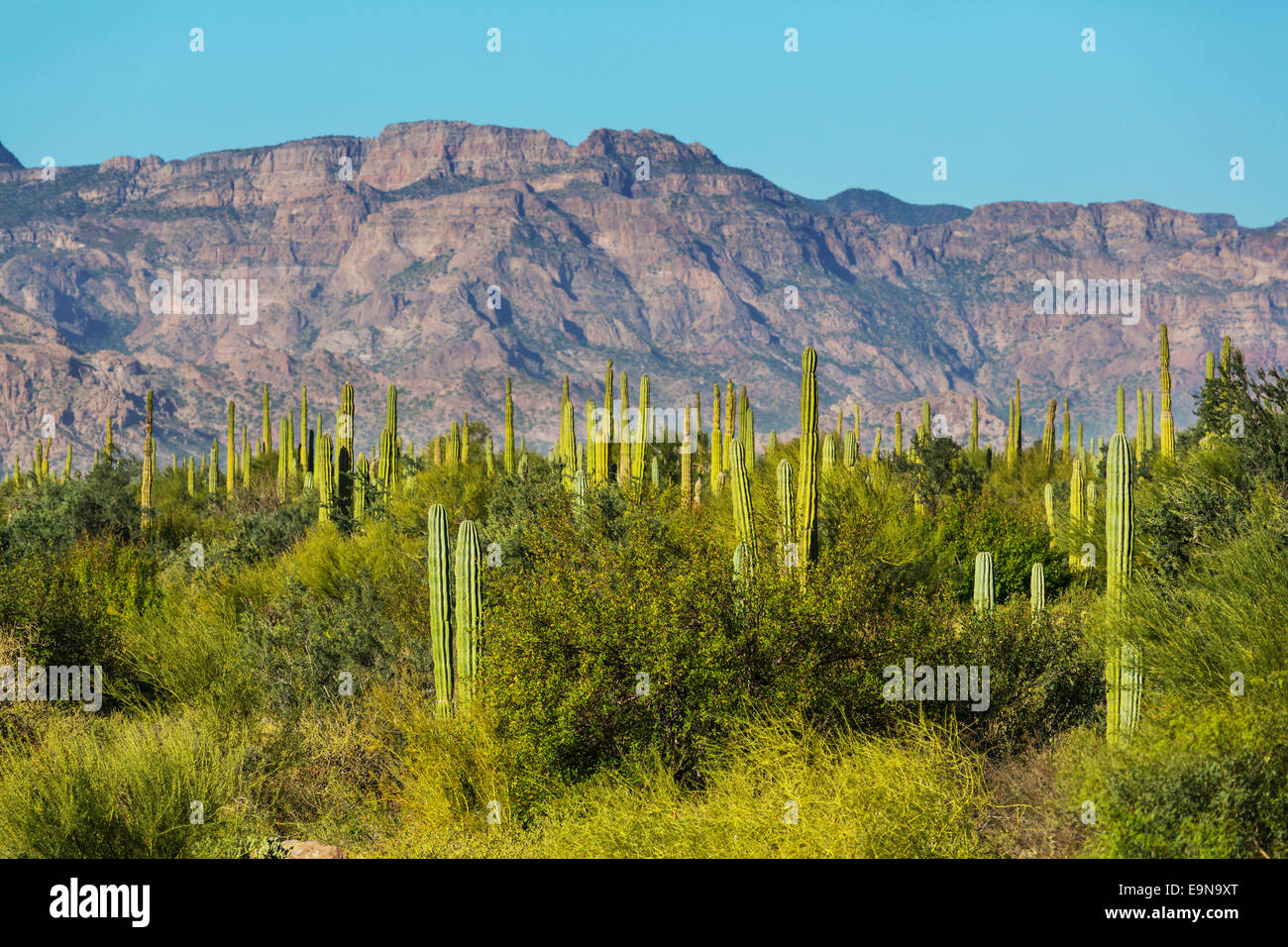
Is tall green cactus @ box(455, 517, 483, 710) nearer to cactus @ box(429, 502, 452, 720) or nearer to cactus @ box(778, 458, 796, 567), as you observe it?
cactus @ box(429, 502, 452, 720)

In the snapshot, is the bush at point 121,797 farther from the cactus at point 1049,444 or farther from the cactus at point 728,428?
the cactus at point 1049,444

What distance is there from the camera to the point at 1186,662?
29.7ft

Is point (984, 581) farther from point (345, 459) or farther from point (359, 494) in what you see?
point (345, 459)

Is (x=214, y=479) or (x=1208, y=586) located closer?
(x=1208, y=586)

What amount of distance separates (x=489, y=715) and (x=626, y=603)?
4.98 feet

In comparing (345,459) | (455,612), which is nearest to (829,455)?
(345,459)

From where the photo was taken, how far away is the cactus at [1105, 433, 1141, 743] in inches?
370

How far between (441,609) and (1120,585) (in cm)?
602

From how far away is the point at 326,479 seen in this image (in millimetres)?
23625

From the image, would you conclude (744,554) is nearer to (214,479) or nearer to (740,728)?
(740,728)

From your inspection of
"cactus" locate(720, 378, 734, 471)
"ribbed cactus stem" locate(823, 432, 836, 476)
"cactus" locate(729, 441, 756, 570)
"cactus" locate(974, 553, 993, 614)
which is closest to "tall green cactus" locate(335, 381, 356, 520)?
"cactus" locate(720, 378, 734, 471)

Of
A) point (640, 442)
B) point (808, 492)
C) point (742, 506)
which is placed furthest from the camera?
Result: point (640, 442)
